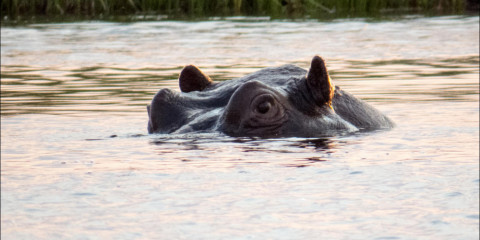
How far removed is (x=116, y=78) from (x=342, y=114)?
5.81 meters

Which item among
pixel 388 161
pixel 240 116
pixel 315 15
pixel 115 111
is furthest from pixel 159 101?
pixel 315 15

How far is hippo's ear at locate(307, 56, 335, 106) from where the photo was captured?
19.5ft

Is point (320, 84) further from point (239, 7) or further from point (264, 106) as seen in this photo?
point (239, 7)

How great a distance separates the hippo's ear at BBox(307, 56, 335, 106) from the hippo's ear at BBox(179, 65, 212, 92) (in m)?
0.93

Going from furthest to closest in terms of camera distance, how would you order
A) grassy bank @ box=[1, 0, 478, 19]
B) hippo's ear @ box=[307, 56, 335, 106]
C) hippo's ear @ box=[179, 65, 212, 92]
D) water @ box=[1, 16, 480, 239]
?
grassy bank @ box=[1, 0, 478, 19] → hippo's ear @ box=[179, 65, 212, 92] → hippo's ear @ box=[307, 56, 335, 106] → water @ box=[1, 16, 480, 239]

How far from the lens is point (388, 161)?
518 cm

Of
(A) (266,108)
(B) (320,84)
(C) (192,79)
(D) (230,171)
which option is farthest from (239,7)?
(D) (230,171)

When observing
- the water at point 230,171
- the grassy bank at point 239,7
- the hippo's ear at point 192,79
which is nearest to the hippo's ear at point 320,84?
the water at point 230,171

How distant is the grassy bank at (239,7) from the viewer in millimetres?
22156

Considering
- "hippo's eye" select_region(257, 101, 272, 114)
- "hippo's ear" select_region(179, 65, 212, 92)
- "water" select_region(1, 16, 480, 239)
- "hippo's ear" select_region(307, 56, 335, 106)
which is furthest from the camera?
"hippo's ear" select_region(179, 65, 212, 92)

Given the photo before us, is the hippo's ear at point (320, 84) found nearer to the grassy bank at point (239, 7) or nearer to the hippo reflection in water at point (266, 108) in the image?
the hippo reflection in water at point (266, 108)

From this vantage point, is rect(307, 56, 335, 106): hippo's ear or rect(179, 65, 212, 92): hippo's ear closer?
rect(307, 56, 335, 106): hippo's ear

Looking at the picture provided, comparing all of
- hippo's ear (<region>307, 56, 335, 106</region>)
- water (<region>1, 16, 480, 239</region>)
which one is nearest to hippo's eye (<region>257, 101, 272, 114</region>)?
water (<region>1, 16, 480, 239</region>)

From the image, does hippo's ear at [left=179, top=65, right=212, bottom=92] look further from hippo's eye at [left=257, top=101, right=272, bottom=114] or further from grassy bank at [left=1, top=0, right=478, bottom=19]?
grassy bank at [left=1, top=0, right=478, bottom=19]
